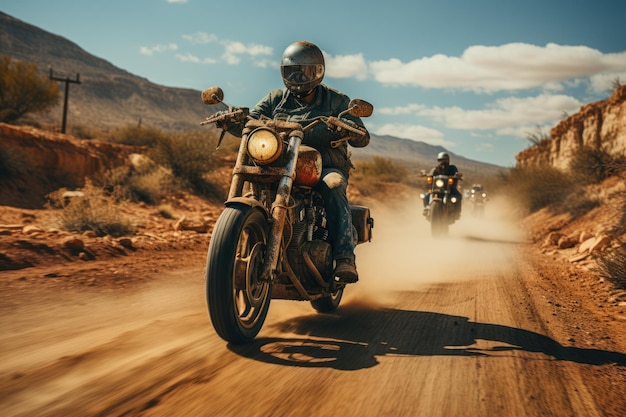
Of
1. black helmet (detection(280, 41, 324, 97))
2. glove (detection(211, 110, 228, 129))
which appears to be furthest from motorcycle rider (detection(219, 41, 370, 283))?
glove (detection(211, 110, 228, 129))

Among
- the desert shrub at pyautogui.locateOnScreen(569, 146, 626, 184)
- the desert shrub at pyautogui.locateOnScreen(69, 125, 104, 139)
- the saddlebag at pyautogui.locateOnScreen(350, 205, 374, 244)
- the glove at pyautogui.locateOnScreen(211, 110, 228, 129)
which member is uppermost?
the desert shrub at pyautogui.locateOnScreen(569, 146, 626, 184)

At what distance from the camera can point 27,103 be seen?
88.6 ft

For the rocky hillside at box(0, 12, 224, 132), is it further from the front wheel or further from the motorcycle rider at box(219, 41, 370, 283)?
the front wheel

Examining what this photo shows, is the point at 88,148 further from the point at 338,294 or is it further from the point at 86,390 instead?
the point at 86,390

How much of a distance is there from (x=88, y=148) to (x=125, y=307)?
1683cm

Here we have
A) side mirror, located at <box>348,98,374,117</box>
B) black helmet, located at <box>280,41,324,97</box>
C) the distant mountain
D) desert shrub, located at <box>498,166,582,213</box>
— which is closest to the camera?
side mirror, located at <box>348,98,374,117</box>

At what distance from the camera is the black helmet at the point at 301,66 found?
5031mm

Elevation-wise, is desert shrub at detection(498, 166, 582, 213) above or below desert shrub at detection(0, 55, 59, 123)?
below

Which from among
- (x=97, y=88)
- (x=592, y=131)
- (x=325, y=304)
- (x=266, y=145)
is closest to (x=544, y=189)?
(x=592, y=131)

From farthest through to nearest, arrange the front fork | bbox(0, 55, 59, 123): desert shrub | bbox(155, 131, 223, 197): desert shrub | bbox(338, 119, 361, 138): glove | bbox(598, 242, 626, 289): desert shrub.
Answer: bbox(0, 55, 59, 123): desert shrub
bbox(155, 131, 223, 197): desert shrub
bbox(598, 242, 626, 289): desert shrub
bbox(338, 119, 361, 138): glove
the front fork

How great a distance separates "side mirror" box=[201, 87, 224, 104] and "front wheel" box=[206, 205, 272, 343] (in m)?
1.19

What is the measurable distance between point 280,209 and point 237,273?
2.01ft

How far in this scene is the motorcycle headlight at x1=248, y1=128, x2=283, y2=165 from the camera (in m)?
4.15

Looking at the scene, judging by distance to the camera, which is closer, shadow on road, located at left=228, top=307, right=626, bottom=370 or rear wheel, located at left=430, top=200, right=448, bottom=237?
shadow on road, located at left=228, top=307, right=626, bottom=370
